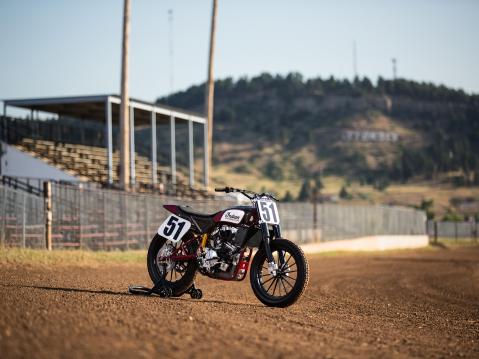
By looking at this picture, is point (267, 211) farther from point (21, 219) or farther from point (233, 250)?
point (21, 219)

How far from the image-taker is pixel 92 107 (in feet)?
142

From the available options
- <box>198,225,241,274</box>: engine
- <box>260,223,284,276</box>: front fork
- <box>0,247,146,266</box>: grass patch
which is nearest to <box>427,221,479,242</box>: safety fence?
<box>0,247,146,266</box>: grass patch

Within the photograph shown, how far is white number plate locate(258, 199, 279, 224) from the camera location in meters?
10.8

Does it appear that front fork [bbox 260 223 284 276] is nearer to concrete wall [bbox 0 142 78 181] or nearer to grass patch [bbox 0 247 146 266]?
grass patch [bbox 0 247 146 266]

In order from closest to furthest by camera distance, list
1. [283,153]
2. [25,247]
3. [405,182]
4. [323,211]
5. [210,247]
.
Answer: [210,247], [25,247], [323,211], [405,182], [283,153]

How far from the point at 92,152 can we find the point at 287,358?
4011cm

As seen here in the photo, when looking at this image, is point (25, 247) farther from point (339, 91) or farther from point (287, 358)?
point (339, 91)

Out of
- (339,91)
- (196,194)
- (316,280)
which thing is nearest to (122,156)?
(196,194)

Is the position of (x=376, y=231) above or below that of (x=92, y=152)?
below

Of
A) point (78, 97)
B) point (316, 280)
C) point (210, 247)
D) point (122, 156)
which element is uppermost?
point (78, 97)

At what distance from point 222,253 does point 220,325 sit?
301 cm

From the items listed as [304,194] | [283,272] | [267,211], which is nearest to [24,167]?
[267,211]

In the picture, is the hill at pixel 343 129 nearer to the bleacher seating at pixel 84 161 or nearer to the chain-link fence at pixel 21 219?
the bleacher seating at pixel 84 161

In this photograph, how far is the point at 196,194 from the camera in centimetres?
4494
